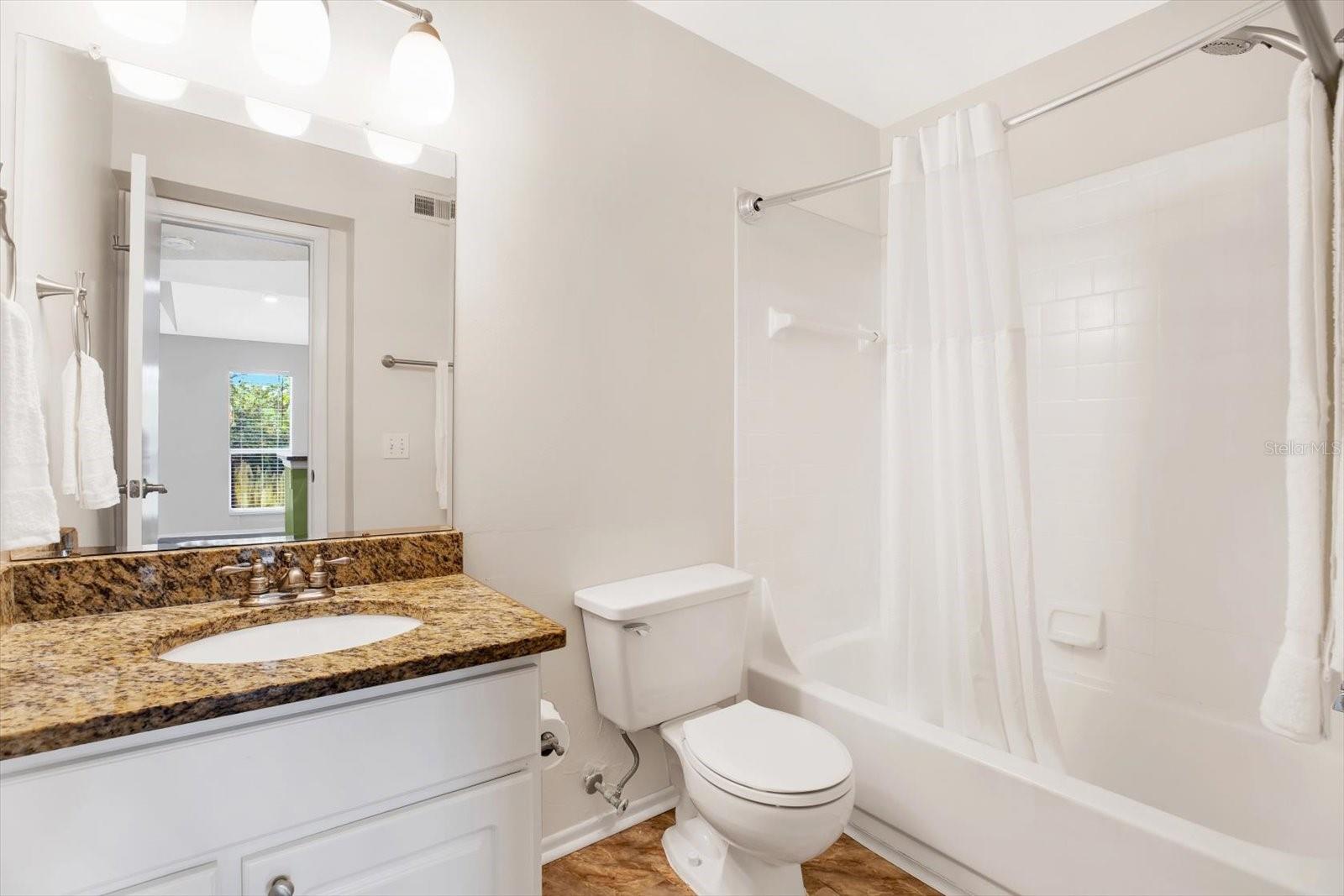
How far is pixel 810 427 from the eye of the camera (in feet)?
7.70

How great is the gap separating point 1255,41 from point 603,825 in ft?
7.63

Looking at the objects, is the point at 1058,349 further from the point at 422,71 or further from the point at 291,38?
the point at 291,38

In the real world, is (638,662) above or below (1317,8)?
below

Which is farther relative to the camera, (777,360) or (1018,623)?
(777,360)

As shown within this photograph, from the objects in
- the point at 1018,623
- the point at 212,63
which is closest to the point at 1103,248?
the point at 1018,623

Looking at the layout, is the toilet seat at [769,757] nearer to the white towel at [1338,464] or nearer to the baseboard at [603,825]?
the baseboard at [603,825]

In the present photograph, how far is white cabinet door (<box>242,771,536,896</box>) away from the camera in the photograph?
33.8 inches

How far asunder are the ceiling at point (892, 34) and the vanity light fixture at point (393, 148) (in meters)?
0.87

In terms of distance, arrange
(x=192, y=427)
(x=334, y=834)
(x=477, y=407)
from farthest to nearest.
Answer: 1. (x=477, y=407)
2. (x=192, y=427)
3. (x=334, y=834)

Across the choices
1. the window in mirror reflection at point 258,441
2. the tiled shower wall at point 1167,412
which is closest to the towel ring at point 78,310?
the window in mirror reflection at point 258,441

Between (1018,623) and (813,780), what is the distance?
1.94 feet

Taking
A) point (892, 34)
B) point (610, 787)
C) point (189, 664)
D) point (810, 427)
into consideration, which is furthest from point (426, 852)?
point (892, 34)

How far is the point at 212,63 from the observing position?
1277 millimetres

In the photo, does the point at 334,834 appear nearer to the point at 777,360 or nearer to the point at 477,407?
the point at 477,407
